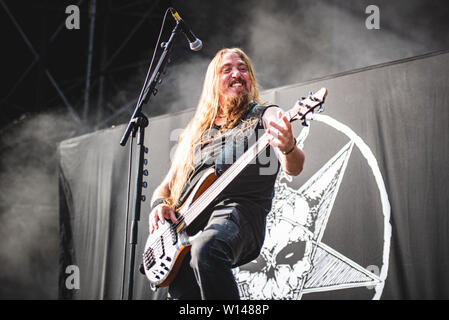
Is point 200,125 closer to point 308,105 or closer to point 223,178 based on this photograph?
point 223,178

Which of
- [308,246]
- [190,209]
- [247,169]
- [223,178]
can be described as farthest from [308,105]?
[308,246]

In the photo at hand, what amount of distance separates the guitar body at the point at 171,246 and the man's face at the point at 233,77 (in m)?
0.50

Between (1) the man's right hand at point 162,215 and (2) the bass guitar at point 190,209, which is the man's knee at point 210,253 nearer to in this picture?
(2) the bass guitar at point 190,209

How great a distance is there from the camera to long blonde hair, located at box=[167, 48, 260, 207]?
2115mm

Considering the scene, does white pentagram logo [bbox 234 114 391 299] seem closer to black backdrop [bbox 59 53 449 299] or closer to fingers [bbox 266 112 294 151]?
black backdrop [bbox 59 53 449 299]

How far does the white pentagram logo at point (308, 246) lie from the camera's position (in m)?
2.38

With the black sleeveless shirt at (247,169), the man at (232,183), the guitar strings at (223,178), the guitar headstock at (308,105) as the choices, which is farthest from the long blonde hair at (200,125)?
the guitar headstock at (308,105)

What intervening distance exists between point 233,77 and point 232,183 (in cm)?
64

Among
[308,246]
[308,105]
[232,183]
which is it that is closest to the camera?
[308,105]

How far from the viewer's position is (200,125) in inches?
86.9

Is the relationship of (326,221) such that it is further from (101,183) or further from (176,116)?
(101,183)

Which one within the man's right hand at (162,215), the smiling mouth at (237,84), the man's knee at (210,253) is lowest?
the man's knee at (210,253)

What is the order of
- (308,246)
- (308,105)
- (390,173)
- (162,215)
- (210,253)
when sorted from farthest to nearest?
1. (308,246)
2. (390,173)
3. (162,215)
4. (308,105)
5. (210,253)

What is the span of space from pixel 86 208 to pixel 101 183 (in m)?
0.33
